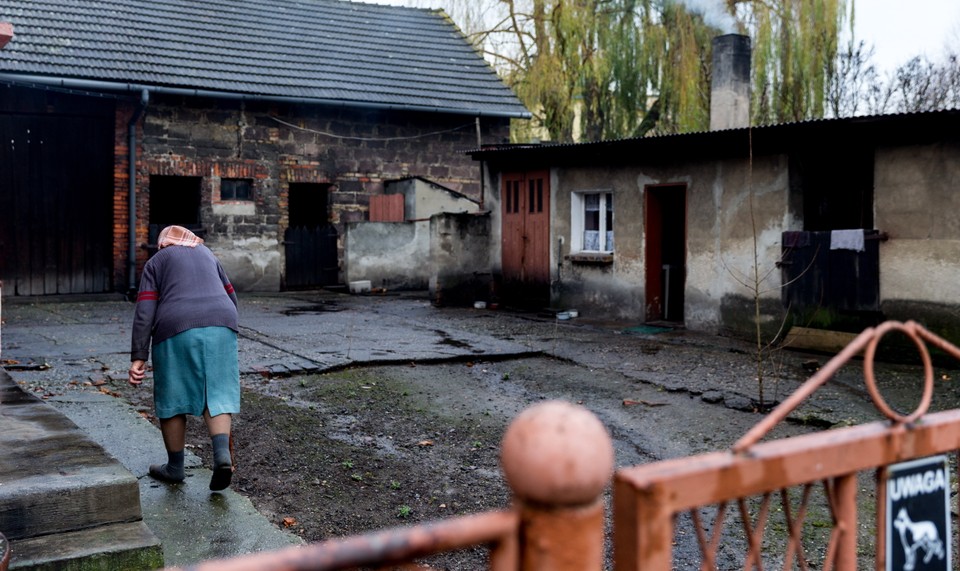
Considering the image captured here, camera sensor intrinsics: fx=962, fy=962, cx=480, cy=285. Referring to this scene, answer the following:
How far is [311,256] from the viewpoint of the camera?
20.5 m

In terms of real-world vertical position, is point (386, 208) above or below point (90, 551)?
above

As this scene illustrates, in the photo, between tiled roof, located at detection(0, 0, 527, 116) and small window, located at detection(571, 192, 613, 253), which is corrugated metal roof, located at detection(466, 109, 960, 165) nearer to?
small window, located at detection(571, 192, 613, 253)

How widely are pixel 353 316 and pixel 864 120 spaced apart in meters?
8.05

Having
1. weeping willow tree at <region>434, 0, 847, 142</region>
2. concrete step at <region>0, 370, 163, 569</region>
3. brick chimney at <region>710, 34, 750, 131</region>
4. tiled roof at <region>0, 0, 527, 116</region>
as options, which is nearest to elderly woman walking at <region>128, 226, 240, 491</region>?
concrete step at <region>0, 370, 163, 569</region>

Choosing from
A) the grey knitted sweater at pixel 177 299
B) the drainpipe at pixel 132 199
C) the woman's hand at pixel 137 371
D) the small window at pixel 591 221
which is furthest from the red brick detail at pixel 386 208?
the woman's hand at pixel 137 371

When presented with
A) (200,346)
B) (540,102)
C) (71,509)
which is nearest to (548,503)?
(71,509)

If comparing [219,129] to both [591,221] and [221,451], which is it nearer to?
[591,221]

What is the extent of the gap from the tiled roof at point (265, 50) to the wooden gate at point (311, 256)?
2.82 m

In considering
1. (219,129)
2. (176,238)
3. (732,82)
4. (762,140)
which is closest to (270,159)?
(219,129)

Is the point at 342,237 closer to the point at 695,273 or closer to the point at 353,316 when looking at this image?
the point at 353,316

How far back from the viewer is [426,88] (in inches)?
863

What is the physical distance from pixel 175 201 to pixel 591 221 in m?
9.21

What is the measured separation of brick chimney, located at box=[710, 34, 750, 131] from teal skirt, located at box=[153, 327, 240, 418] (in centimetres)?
1210

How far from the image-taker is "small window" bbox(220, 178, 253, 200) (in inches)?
770
